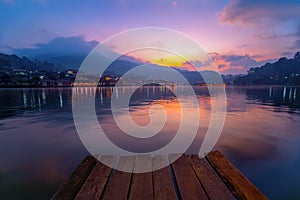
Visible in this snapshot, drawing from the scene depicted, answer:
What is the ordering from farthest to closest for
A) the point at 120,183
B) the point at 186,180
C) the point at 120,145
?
1. the point at 120,145
2. the point at 186,180
3. the point at 120,183

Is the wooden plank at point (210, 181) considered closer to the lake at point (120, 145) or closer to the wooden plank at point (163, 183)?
the wooden plank at point (163, 183)

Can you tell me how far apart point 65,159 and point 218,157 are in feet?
14.6

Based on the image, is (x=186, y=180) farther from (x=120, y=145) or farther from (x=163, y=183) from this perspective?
(x=120, y=145)

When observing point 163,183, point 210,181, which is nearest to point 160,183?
point 163,183

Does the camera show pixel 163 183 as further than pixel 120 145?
No

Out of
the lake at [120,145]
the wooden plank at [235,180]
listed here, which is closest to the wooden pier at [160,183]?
the wooden plank at [235,180]

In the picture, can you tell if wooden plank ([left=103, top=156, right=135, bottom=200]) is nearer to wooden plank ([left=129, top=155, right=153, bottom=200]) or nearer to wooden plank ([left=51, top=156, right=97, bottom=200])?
wooden plank ([left=129, top=155, right=153, bottom=200])

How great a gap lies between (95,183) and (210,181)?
1862 mm

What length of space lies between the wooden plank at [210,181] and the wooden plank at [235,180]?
0.40 feet

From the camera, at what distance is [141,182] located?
Result: 2982 mm

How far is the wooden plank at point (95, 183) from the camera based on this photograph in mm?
2626

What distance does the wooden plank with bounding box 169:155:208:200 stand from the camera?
2658 mm

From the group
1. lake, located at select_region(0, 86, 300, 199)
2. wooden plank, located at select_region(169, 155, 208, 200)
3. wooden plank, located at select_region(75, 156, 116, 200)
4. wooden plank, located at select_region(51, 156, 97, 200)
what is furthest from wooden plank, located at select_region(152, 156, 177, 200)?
lake, located at select_region(0, 86, 300, 199)

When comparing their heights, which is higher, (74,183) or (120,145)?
(74,183)
